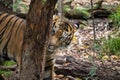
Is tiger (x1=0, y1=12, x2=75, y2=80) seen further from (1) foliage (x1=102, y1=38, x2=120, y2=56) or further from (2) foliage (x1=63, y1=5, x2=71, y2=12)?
(2) foliage (x1=63, y1=5, x2=71, y2=12)

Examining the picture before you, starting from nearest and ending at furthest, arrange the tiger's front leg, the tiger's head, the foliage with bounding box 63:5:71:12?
the tiger's head < the tiger's front leg < the foliage with bounding box 63:5:71:12

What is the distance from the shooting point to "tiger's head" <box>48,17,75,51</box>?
3.93 meters

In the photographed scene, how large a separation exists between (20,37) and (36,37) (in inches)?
39.7

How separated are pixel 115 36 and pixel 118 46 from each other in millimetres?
416

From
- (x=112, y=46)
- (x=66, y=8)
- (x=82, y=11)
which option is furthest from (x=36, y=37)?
(x=66, y=8)

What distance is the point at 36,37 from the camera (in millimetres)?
3373

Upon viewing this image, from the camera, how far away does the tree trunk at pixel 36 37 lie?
10.7 ft

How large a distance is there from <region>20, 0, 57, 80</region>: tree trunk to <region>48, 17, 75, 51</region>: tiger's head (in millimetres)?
524

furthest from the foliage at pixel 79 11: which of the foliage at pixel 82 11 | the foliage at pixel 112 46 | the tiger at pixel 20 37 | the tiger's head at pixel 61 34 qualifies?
the tiger's head at pixel 61 34

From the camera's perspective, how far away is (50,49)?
161 inches

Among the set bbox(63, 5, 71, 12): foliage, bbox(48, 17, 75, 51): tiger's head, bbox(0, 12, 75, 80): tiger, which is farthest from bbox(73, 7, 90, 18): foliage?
bbox(48, 17, 75, 51): tiger's head

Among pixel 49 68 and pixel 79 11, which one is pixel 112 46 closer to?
pixel 49 68

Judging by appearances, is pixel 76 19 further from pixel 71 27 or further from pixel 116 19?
pixel 71 27

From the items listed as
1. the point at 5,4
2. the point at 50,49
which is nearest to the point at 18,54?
the point at 50,49
